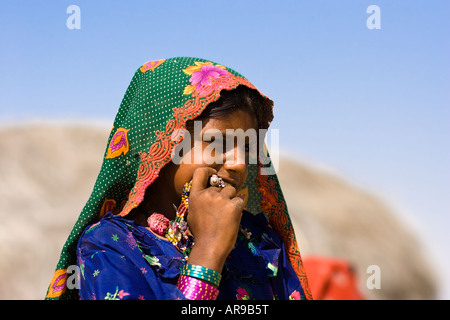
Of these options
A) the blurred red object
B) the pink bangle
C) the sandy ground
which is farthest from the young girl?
the sandy ground

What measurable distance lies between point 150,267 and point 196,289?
0.91 feet

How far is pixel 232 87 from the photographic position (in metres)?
3.30

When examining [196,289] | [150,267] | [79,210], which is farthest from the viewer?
[79,210]

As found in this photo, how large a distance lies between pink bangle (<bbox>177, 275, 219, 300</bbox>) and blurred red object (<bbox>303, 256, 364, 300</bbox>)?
7.72 ft

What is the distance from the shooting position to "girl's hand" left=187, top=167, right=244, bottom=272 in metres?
2.88

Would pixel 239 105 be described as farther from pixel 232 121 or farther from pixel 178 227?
pixel 178 227

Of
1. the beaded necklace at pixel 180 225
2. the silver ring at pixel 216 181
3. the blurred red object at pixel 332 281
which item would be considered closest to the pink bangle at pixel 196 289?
the beaded necklace at pixel 180 225

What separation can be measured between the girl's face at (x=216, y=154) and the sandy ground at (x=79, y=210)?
27.9ft

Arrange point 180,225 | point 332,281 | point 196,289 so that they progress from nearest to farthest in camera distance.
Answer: point 196,289
point 180,225
point 332,281

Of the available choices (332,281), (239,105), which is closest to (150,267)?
(239,105)

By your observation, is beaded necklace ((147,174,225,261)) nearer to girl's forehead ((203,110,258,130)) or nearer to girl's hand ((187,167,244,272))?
girl's hand ((187,167,244,272))

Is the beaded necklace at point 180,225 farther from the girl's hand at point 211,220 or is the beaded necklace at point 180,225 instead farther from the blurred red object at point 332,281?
the blurred red object at point 332,281

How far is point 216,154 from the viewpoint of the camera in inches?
126

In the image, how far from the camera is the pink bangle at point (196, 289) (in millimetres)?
2752
